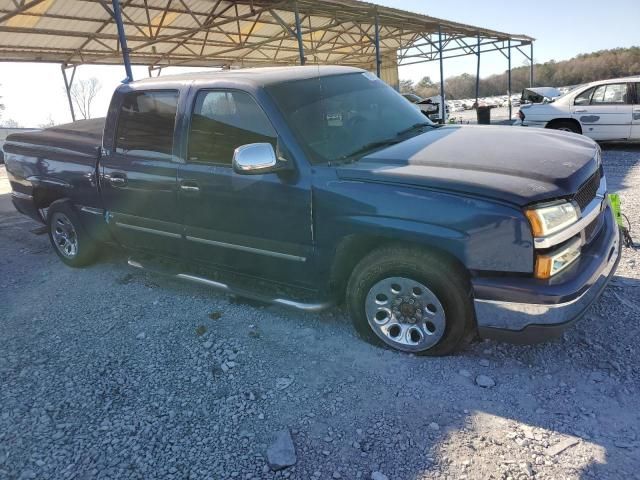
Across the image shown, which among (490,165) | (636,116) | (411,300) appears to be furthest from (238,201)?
(636,116)

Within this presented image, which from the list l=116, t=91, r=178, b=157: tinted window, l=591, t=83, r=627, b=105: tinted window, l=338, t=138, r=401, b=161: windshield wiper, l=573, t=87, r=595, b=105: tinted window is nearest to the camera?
l=338, t=138, r=401, b=161: windshield wiper

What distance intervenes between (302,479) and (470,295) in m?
1.35

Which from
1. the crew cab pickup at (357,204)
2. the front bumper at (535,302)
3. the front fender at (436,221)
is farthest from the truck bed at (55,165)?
the front bumper at (535,302)

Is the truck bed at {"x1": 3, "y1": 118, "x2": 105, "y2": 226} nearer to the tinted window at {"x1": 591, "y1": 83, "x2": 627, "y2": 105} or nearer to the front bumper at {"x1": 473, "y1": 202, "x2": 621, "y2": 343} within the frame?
the front bumper at {"x1": 473, "y1": 202, "x2": 621, "y2": 343}

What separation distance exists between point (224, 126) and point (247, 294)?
126 centimetres

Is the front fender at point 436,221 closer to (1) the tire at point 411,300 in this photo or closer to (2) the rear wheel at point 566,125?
(1) the tire at point 411,300

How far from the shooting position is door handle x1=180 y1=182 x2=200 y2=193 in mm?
3549

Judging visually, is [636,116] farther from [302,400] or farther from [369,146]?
[302,400]

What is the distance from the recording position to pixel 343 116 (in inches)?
135

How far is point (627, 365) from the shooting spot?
276cm

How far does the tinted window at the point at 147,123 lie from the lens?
375 cm

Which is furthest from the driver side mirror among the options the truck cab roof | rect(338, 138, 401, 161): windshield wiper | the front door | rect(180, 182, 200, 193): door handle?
rect(180, 182, 200, 193): door handle

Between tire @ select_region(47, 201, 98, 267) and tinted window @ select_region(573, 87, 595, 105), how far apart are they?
1030 centimetres

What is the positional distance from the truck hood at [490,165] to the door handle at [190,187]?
1213 mm
